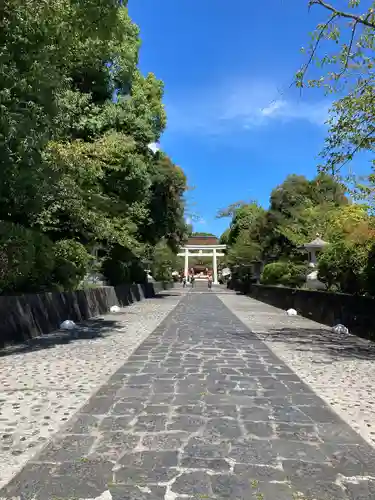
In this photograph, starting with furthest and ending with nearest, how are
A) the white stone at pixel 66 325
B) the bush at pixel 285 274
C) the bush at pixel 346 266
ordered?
1. the bush at pixel 285 274
2. the white stone at pixel 66 325
3. the bush at pixel 346 266

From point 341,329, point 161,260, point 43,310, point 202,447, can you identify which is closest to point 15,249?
point 43,310

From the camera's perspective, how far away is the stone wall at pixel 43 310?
11.4 metres

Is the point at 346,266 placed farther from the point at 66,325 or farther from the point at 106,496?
the point at 106,496

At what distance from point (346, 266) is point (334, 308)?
4.39 ft

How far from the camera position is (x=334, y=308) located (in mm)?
16062

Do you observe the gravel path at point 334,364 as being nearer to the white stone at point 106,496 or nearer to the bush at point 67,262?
the white stone at point 106,496

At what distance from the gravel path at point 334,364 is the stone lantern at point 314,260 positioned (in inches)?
196

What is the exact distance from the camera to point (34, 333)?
12.8 m

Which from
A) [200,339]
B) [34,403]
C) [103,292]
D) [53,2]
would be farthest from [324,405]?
[103,292]

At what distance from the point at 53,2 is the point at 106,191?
13.1m

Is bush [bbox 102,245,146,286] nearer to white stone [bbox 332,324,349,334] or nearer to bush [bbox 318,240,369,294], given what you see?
bush [bbox 318,240,369,294]

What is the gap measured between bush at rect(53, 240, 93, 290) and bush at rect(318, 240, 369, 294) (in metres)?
8.02

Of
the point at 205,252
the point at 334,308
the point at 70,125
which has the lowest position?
the point at 334,308

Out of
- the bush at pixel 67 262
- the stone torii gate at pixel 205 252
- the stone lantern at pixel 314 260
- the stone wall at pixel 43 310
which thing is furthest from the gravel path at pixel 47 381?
the stone torii gate at pixel 205 252
